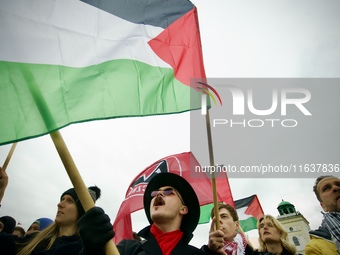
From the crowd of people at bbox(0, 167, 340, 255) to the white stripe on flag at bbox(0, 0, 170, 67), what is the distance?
1.11 metres

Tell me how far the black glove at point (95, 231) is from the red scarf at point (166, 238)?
32.5 inches

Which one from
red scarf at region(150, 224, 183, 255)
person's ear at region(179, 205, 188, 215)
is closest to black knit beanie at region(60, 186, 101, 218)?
red scarf at region(150, 224, 183, 255)

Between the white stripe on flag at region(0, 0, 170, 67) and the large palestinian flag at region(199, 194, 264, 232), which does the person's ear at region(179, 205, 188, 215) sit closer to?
the white stripe on flag at region(0, 0, 170, 67)

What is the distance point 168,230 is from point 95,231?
3.56ft

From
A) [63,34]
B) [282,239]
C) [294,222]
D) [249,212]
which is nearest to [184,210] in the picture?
[282,239]

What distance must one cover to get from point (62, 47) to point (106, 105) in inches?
24.4

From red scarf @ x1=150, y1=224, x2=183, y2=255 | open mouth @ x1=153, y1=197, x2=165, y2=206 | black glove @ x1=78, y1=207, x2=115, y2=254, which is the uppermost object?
black glove @ x1=78, y1=207, x2=115, y2=254

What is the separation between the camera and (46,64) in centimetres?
236

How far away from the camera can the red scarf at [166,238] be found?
7.98ft

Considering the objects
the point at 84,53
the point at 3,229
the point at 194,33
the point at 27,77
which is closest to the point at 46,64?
the point at 27,77

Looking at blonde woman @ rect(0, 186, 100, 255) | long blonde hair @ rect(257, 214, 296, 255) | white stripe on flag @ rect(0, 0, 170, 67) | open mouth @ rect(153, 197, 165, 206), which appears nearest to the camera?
white stripe on flag @ rect(0, 0, 170, 67)

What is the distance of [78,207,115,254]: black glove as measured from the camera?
171cm

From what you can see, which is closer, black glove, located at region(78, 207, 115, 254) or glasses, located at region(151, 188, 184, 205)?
black glove, located at region(78, 207, 115, 254)

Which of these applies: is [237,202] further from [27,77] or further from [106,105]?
[27,77]
